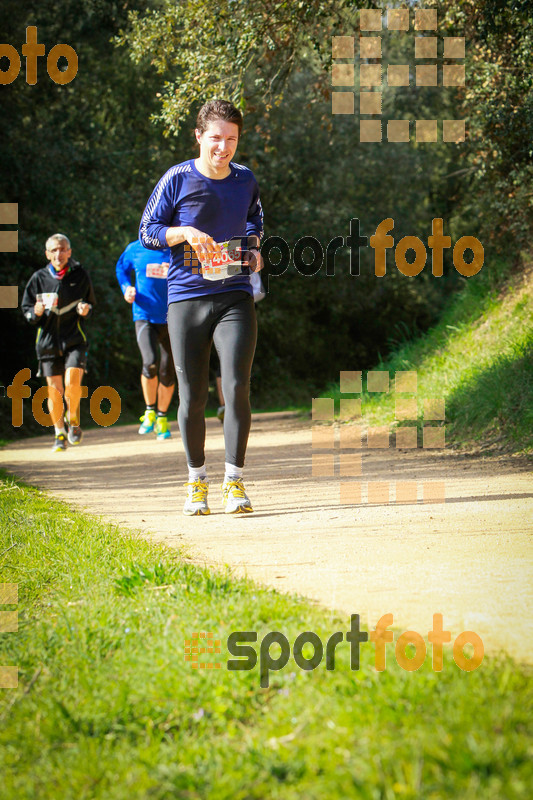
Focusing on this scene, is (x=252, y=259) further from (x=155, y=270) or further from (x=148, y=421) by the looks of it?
(x=148, y=421)

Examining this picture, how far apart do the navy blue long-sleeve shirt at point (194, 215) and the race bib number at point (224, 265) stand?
4 centimetres

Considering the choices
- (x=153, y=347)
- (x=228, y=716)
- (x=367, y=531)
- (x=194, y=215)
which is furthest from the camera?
(x=153, y=347)

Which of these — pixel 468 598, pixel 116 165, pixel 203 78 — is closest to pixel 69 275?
pixel 203 78

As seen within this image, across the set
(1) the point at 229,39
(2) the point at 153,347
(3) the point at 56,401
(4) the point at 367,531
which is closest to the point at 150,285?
(2) the point at 153,347

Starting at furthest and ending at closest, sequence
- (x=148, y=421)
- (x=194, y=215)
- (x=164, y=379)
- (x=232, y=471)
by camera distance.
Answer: (x=148, y=421)
(x=164, y=379)
(x=232, y=471)
(x=194, y=215)

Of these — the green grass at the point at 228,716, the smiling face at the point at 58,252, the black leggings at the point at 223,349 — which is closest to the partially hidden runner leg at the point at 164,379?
the smiling face at the point at 58,252

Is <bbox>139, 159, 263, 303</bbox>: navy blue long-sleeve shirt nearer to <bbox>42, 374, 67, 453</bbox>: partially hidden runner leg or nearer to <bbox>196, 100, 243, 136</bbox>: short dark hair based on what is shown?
<bbox>196, 100, 243, 136</bbox>: short dark hair

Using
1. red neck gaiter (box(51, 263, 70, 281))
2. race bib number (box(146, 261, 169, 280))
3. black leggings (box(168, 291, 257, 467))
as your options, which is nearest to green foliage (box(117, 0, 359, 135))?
race bib number (box(146, 261, 169, 280))

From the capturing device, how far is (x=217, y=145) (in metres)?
5.26

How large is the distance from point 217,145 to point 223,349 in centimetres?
118

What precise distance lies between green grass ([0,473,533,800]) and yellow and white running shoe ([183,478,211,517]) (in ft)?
6.79

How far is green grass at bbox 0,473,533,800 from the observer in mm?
1992

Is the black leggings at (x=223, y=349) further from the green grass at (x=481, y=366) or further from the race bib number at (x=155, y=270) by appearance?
the race bib number at (x=155, y=270)

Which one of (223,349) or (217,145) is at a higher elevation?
(217,145)
